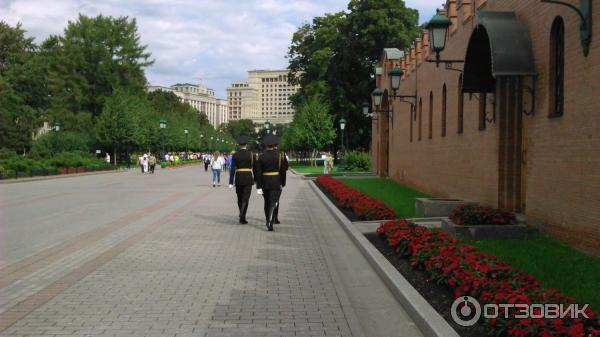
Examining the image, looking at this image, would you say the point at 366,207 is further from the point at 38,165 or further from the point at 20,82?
the point at 20,82

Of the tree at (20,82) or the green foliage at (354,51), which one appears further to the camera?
the tree at (20,82)

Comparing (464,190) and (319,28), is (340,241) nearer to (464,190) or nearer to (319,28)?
(464,190)

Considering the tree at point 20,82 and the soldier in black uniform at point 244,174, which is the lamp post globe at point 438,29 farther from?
the tree at point 20,82

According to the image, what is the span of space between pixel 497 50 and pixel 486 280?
20.5ft

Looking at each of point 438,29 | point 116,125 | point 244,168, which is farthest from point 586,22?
point 116,125

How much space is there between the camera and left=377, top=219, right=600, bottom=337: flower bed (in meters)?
4.33

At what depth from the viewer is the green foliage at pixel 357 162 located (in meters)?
44.5

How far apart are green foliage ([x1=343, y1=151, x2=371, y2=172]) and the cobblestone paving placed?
106 feet

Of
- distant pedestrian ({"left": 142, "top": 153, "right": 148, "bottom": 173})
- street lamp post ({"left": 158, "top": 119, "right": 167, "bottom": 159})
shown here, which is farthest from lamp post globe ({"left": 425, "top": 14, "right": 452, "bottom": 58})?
street lamp post ({"left": 158, "top": 119, "right": 167, "bottom": 159})

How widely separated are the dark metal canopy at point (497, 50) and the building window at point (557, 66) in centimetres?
47

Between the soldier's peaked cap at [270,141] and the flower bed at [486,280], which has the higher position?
the soldier's peaked cap at [270,141]

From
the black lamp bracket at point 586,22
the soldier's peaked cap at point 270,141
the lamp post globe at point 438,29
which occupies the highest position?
the lamp post globe at point 438,29

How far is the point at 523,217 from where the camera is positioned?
11758 mm

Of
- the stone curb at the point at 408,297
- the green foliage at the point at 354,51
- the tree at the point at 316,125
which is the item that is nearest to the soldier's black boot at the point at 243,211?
the stone curb at the point at 408,297
